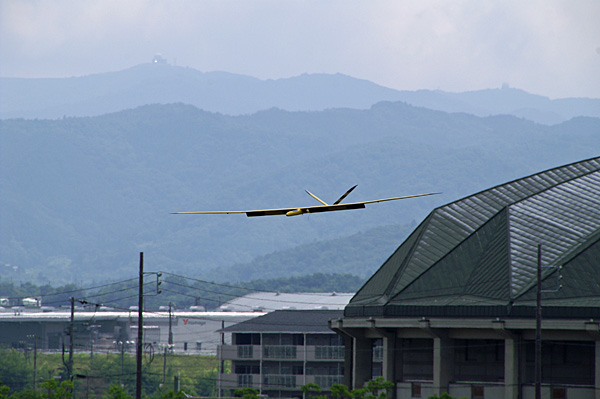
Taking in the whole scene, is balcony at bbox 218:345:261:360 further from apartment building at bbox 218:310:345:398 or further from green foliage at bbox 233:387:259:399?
green foliage at bbox 233:387:259:399

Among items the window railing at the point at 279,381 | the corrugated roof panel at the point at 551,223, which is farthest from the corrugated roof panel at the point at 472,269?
the window railing at the point at 279,381

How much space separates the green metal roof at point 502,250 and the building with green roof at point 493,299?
10 cm

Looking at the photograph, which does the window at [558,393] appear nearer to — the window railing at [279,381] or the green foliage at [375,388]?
the green foliage at [375,388]

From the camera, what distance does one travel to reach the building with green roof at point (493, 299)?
75.8 m

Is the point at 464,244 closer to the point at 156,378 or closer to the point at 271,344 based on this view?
the point at 271,344

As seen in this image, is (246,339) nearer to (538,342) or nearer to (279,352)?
(279,352)

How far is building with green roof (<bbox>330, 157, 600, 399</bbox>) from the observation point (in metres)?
75.8

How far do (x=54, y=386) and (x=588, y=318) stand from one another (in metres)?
42.5

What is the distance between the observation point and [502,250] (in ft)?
278

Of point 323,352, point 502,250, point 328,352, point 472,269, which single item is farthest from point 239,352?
point 502,250

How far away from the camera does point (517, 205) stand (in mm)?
89875

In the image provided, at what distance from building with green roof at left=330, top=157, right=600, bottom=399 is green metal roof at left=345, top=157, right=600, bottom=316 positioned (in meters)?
0.10

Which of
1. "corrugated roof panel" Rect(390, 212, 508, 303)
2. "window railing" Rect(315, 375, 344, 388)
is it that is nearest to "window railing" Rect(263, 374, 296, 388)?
"window railing" Rect(315, 375, 344, 388)

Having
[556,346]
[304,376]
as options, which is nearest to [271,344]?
[304,376]
